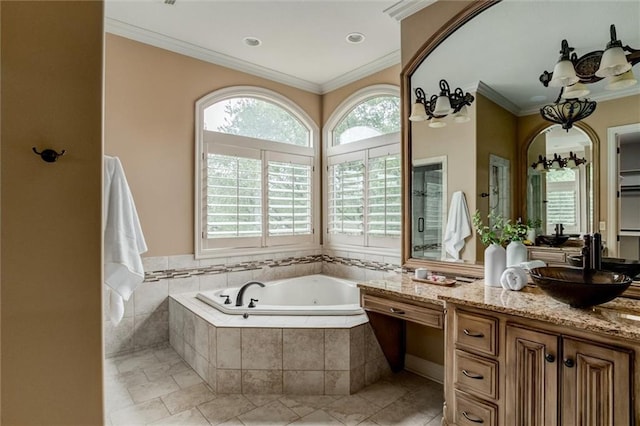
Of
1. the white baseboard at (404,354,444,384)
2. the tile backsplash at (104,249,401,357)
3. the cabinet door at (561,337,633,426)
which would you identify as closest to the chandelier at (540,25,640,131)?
the cabinet door at (561,337,633,426)

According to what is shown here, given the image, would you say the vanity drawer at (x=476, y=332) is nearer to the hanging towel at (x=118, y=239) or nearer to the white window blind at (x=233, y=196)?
the hanging towel at (x=118, y=239)

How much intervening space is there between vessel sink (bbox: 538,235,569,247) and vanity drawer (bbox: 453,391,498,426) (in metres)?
1.06

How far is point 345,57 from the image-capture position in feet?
11.7

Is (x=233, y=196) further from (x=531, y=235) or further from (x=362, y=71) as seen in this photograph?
(x=531, y=235)

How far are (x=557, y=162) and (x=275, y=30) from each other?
248 centimetres

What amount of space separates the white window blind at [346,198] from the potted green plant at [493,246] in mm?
1640

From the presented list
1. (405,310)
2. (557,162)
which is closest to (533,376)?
(405,310)

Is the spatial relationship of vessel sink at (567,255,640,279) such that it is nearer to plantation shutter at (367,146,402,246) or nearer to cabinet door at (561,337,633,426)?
cabinet door at (561,337,633,426)

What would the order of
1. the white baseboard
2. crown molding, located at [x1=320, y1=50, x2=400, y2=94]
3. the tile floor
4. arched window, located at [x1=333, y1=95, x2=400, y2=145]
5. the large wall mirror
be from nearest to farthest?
1. the large wall mirror
2. the tile floor
3. the white baseboard
4. crown molding, located at [x1=320, y1=50, x2=400, y2=94]
5. arched window, located at [x1=333, y1=95, x2=400, y2=145]

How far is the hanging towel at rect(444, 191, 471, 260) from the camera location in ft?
8.34

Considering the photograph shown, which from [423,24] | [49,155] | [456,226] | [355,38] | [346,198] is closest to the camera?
[49,155]

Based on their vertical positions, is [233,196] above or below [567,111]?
below

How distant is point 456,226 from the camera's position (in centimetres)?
260

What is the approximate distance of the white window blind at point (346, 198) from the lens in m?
3.92
